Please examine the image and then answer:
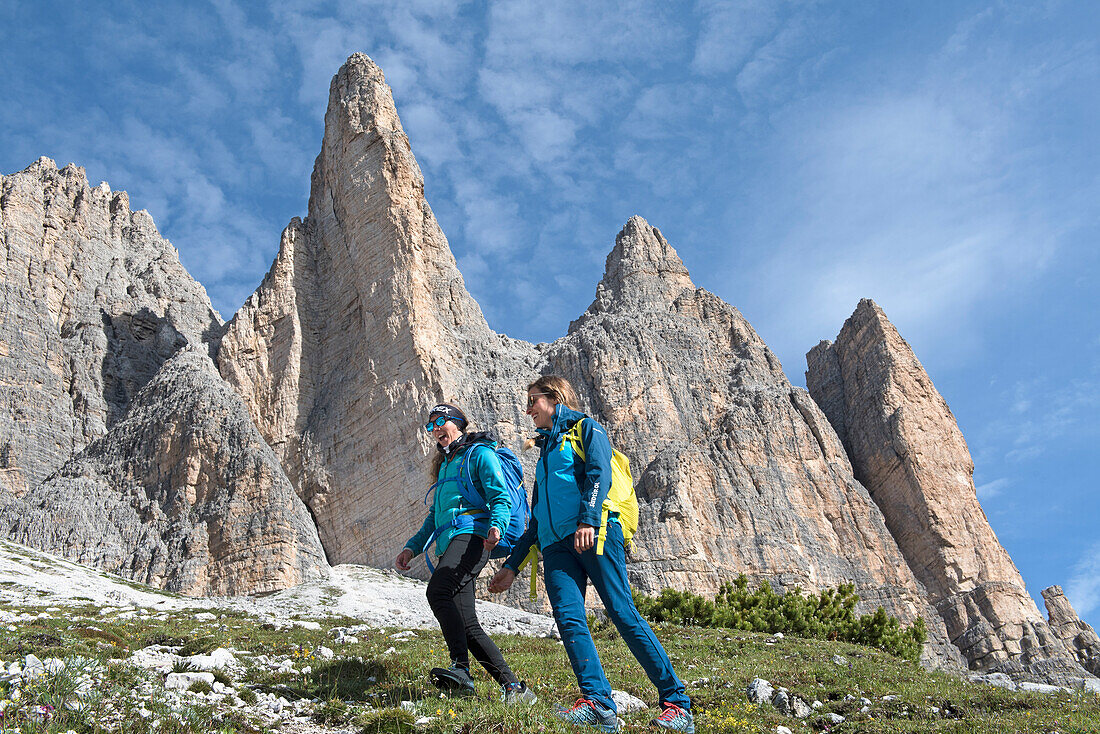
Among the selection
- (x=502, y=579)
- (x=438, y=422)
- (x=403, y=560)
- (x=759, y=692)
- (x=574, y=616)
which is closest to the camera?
(x=574, y=616)

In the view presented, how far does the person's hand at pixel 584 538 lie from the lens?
691 cm

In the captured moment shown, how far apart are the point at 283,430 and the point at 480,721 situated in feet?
128

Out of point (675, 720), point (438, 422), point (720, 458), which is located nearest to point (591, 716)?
point (675, 720)

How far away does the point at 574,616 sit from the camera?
7.07 meters

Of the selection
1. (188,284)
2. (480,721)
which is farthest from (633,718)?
(188,284)

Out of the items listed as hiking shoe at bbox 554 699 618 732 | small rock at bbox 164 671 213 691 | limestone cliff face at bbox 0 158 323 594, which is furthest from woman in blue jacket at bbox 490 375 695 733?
limestone cliff face at bbox 0 158 323 594

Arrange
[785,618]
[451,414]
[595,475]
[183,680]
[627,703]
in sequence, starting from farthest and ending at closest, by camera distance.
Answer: [785,618] < [451,414] < [627,703] < [183,680] < [595,475]

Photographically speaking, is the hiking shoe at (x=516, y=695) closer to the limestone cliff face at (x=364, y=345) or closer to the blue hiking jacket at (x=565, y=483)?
the blue hiking jacket at (x=565, y=483)

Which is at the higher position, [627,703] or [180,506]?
[180,506]

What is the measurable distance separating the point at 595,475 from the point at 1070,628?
5426 cm

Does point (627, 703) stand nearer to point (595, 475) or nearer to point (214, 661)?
point (595, 475)

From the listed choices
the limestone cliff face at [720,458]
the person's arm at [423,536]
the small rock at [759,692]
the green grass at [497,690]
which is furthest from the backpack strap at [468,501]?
the limestone cliff face at [720,458]

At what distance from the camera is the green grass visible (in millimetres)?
6465

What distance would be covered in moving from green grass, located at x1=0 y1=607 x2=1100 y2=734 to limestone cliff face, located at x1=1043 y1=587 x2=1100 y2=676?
1681 inches
